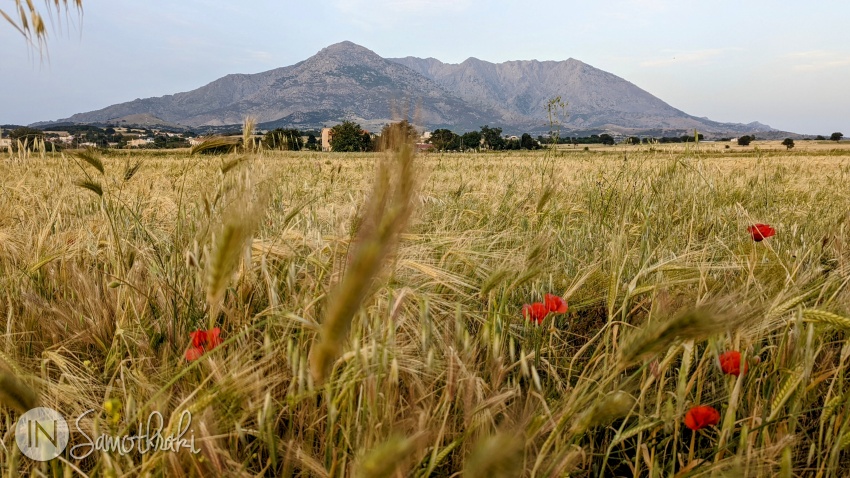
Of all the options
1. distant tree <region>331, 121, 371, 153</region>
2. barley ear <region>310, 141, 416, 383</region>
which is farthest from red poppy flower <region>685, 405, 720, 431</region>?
distant tree <region>331, 121, 371, 153</region>

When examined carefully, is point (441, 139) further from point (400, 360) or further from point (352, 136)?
point (352, 136)

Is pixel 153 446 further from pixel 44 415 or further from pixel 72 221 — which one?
pixel 72 221

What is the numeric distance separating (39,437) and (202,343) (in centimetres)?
31

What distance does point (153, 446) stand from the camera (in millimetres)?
868

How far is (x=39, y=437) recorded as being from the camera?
0.84 m

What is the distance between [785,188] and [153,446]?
597cm

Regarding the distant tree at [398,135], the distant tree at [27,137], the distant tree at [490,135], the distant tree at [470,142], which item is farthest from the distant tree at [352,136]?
the distant tree at [490,135]

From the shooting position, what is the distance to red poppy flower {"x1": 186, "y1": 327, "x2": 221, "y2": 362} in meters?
1.02

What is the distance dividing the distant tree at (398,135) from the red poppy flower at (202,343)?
57 centimetres

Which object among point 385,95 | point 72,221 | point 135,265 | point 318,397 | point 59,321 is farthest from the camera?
point 72,221

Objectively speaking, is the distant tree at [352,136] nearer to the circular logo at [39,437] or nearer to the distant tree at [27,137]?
the circular logo at [39,437]

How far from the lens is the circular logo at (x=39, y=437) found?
82 cm

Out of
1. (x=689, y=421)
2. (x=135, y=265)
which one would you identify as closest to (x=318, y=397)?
(x=689, y=421)

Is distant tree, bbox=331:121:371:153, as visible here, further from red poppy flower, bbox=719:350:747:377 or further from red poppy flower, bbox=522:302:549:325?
red poppy flower, bbox=719:350:747:377
